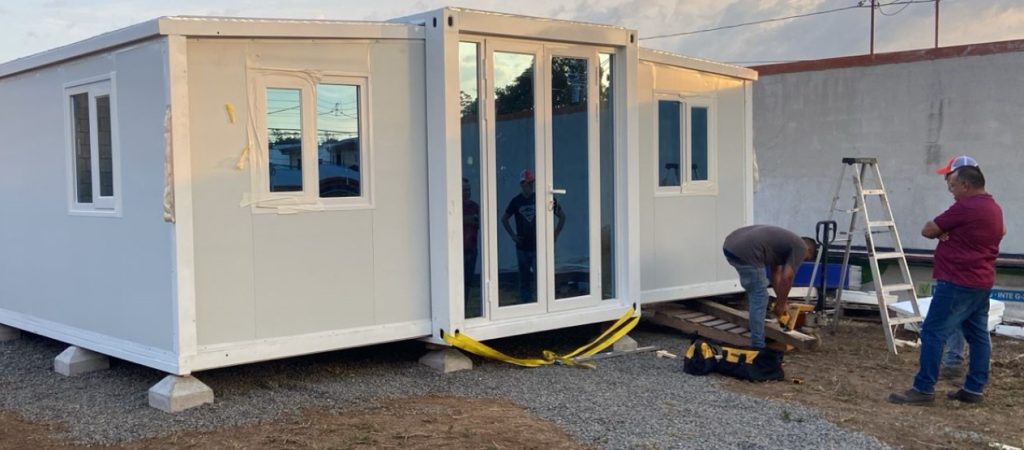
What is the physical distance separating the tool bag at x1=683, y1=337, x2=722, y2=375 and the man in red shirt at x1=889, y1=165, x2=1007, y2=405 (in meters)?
1.26

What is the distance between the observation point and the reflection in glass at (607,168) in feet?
24.1

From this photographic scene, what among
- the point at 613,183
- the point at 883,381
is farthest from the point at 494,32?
the point at 883,381

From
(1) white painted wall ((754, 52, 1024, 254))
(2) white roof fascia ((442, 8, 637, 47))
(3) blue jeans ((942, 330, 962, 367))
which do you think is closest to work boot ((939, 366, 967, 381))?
(3) blue jeans ((942, 330, 962, 367))

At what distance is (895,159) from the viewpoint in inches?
482

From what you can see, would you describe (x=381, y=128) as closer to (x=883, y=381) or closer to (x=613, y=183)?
(x=613, y=183)

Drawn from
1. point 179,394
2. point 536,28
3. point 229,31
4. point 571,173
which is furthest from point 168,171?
point 571,173

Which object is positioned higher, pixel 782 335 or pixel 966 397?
pixel 782 335

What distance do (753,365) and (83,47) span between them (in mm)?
5214

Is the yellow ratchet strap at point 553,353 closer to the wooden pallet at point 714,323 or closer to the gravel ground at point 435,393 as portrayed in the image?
the gravel ground at point 435,393

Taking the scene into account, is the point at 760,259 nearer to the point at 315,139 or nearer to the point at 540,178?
the point at 540,178

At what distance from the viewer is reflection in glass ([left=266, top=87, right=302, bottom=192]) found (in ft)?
19.6

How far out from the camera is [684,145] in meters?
8.29

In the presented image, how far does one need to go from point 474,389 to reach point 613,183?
2.20 m

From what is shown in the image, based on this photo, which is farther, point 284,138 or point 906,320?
point 906,320
